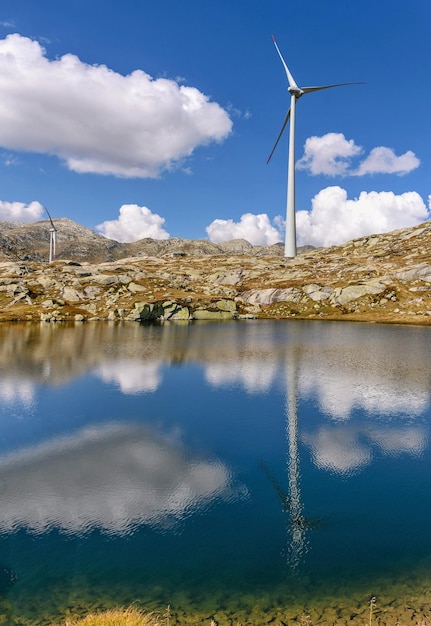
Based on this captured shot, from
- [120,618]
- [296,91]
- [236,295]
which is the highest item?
[296,91]

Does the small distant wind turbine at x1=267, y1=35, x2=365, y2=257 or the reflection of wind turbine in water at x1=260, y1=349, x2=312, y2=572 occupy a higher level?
the small distant wind turbine at x1=267, y1=35, x2=365, y2=257

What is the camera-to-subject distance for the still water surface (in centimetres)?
1398

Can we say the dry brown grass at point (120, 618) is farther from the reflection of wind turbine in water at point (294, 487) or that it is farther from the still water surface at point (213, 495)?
the reflection of wind turbine in water at point (294, 487)

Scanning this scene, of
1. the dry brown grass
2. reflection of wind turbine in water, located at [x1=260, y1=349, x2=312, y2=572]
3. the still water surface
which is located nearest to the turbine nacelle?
the still water surface

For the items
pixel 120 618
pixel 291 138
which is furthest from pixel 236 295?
pixel 120 618

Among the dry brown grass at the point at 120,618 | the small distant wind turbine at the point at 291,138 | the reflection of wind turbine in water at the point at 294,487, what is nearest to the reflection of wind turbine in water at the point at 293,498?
the reflection of wind turbine in water at the point at 294,487

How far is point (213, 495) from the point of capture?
20734 mm

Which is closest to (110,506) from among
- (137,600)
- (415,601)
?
(137,600)

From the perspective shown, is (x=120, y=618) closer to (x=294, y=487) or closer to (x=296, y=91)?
(x=294, y=487)

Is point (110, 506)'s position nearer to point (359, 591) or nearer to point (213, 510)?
point (213, 510)

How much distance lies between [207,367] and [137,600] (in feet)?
143

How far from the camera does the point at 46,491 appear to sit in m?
20.9

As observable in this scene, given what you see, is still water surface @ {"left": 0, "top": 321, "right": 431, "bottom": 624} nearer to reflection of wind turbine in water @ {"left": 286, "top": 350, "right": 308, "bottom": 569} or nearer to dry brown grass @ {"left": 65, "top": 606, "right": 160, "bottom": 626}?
reflection of wind turbine in water @ {"left": 286, "top": 350, "right": 308, "bottom": 569}

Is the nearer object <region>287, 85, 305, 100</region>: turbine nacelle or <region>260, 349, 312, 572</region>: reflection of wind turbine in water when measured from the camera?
<region>260, 349, 312, 572</region>: reflection of wind turbine in water
